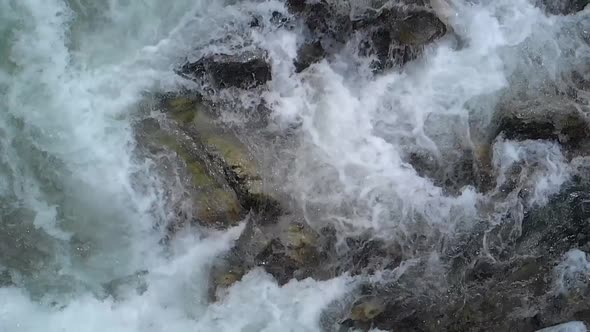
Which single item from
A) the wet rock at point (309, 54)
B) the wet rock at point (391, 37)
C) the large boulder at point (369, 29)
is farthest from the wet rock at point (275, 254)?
the wet rock at point (391, 37)

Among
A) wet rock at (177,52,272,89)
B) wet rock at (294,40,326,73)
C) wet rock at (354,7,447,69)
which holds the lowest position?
wet rock at (354,7,447,69)

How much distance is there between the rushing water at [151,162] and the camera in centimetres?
735

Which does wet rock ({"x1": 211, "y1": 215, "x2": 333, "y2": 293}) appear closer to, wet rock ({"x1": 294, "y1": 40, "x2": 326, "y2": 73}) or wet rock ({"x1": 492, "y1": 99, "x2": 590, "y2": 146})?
wet rock ({"x1": 294, "y1": 40, "x2": 326, "y2": 73})

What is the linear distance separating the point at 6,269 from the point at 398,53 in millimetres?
5708

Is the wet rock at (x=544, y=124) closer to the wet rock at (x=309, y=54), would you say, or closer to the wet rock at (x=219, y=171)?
the wet rock at (x=309, y=54)

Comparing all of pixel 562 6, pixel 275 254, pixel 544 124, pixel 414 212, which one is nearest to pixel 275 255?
pixel 275 254

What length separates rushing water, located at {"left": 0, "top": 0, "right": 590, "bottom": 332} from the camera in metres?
7.35

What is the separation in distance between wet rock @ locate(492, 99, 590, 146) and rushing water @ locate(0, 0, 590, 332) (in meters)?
0.20

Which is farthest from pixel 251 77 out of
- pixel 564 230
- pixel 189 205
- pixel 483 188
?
pixel 564 230

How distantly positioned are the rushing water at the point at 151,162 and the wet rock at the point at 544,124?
0.20 m

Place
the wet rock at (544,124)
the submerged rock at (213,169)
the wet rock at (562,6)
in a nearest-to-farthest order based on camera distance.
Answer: the submerged rock at (213,169) → the wet rock at (544,124) → the wet rock at (562,6)

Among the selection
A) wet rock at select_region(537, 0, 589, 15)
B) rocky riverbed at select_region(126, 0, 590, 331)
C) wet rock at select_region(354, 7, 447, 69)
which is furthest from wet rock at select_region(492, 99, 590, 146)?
wet rock at select_region(537, 0, 589, 15)

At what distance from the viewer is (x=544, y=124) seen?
8.26 m

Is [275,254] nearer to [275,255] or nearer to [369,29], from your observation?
[275,255]
